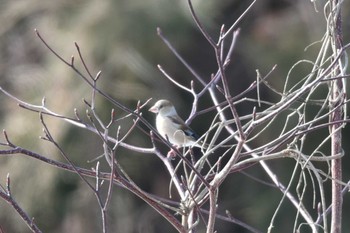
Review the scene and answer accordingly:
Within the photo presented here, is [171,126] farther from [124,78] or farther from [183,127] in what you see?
[124,78]

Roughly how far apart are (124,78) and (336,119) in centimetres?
487

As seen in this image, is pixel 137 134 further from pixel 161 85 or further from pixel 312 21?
pixel 312 21

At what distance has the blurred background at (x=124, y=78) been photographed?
23.1ft

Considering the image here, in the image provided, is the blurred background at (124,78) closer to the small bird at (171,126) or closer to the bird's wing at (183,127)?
the small bird at (171,126)

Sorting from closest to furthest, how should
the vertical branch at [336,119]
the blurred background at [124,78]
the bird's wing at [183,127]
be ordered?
the vertical branch at [336,119] < the bird's wing at [183,127] < the blurred background at [124,78]

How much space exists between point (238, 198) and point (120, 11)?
76.9 inches

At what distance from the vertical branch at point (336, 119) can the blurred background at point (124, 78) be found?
14.3ft

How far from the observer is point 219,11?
736 cm

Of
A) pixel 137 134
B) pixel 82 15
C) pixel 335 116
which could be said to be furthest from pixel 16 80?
pixel 335 116

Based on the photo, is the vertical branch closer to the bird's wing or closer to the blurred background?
the bird's wing

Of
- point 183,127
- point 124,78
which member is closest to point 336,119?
point 183,127

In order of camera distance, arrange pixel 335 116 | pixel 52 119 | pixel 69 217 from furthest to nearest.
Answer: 1. pixel 69 217
2. pixel 52 119
3. pixel 335 116

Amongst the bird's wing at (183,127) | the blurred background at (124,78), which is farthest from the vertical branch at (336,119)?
the blurred background at (124,78)

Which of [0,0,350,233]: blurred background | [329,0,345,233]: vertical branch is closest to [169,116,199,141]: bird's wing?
[329,0,345,233]: vertical branch
